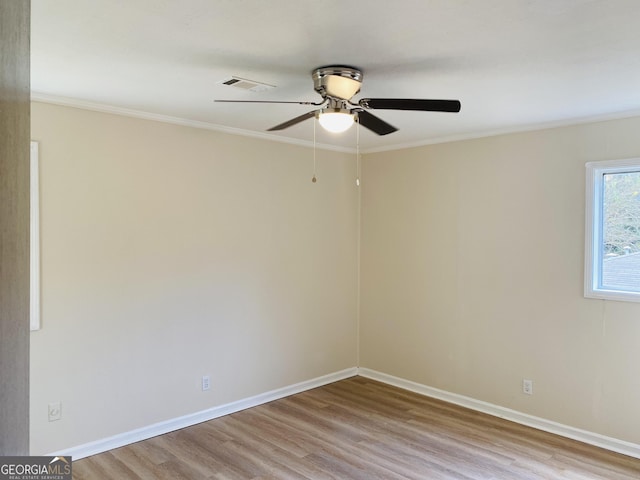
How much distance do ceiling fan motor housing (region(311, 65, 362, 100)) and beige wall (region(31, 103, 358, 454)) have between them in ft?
5.59

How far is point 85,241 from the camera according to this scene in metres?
3.33

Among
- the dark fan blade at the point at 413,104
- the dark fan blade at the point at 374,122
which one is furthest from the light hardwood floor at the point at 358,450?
the dark fan blade at the point at 413,104

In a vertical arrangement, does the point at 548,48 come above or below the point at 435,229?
above

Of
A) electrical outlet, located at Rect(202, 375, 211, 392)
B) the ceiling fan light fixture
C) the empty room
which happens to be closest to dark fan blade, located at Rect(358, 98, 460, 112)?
the empty room

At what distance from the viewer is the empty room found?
2.24m

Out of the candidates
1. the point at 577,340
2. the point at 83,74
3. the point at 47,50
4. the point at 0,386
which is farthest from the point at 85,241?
the point at 577,340

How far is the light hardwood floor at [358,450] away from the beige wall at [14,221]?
2.66m

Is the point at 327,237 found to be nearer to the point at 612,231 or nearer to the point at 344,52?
the point at 612,231

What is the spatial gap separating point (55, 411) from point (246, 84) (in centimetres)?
253

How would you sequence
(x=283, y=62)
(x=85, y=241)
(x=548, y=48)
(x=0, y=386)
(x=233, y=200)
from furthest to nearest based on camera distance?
1. (x=233, y=200)
2. (x=85, y=241)
3. (x=283, y=62)
4. (x=548, y=48)
5. (x=0, y=386)

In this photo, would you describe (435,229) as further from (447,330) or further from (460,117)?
(460,117)

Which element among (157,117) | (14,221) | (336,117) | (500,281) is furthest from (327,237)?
(14,221)

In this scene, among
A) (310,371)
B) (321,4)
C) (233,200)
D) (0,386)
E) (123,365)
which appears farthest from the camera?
(310,371)

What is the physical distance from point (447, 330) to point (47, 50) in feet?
12.5
